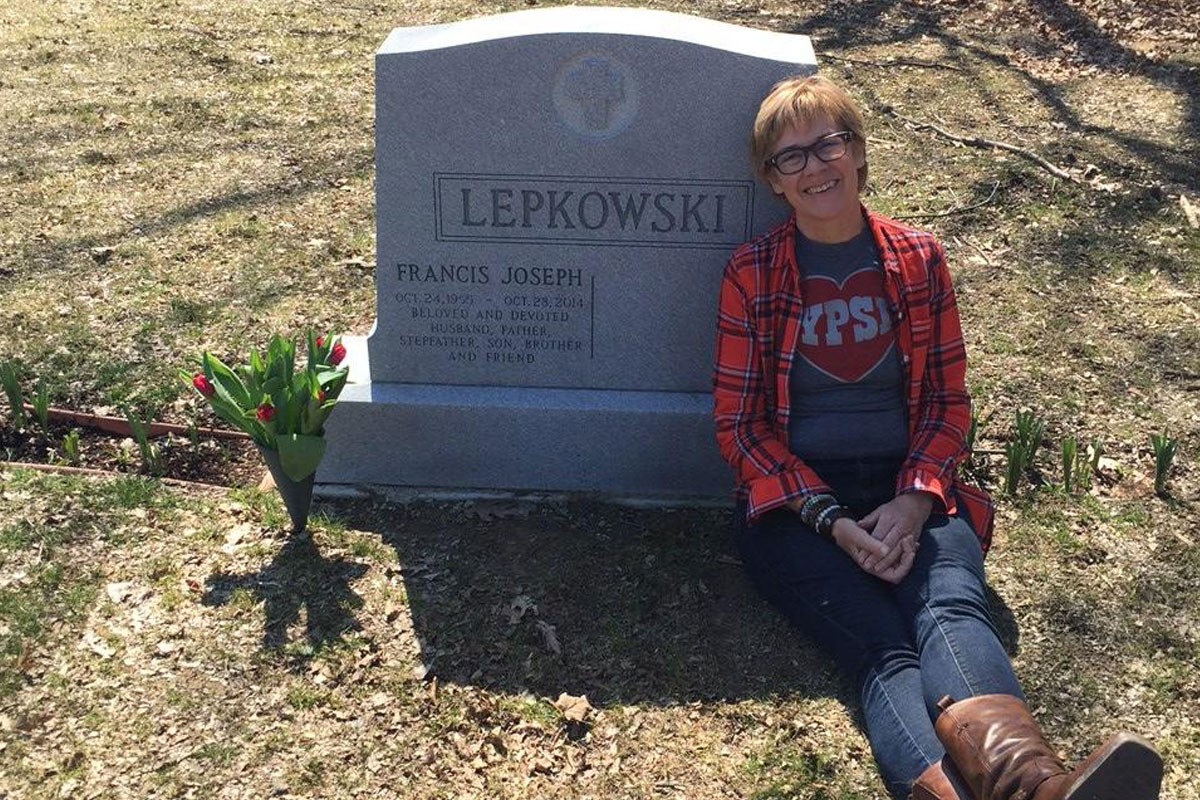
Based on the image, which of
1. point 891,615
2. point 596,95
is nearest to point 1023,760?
point 891,615

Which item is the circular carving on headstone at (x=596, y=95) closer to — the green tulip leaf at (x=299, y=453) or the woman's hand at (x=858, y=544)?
the green tulip leaf at (x=299, y=453)

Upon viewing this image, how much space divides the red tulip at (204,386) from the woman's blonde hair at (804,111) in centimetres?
175

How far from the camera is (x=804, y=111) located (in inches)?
129

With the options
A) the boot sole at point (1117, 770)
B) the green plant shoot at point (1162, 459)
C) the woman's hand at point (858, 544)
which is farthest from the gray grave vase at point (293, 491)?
the green plant shoot at point (1162, 459)

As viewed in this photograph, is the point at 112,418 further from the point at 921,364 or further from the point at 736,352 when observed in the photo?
the point at 921,364

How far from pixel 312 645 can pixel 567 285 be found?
1.39m

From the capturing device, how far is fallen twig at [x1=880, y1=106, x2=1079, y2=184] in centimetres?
638

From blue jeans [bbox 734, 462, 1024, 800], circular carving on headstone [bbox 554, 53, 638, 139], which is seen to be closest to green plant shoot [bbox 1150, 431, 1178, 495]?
blue jeans [bbox 734, 462, 1024, 800]

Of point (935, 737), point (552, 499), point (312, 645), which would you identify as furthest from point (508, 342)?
point (935, 737)

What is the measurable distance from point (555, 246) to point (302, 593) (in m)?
1.34

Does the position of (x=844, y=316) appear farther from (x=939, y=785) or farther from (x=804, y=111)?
(x=939, y=785)

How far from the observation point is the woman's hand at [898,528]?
3.13 meters

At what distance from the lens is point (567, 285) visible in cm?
390

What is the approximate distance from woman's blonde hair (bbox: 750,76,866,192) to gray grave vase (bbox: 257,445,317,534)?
1699 mm
